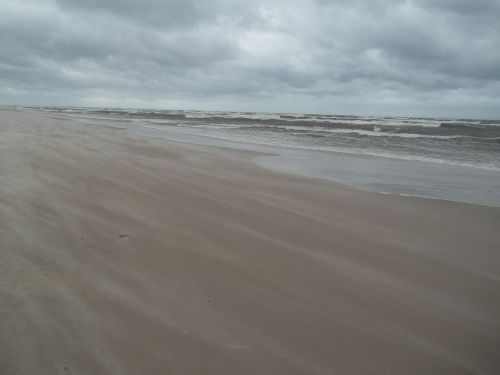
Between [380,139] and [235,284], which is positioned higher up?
[380,139]

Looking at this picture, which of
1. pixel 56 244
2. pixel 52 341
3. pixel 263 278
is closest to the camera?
pixel 52 341

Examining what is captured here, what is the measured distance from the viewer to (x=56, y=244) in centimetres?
336

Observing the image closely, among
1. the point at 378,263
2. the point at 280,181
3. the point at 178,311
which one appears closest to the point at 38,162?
the point at 280,181

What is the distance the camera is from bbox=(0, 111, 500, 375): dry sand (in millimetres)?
2131

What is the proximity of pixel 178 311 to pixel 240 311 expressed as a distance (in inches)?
19.3

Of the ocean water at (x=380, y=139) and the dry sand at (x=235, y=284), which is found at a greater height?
the ocean water at (x=380, y=139)

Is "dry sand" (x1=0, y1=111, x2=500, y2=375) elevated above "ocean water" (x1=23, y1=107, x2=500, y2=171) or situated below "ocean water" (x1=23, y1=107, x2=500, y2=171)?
below

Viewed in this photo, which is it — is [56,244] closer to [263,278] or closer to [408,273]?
[263,278]

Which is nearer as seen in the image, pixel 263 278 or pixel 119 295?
pixel 119 295

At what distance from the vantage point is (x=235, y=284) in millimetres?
2982

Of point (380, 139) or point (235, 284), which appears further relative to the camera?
point (380, 139)

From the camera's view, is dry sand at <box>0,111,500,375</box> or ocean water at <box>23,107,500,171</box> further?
ocean water at <box>23,107,500,171</box>

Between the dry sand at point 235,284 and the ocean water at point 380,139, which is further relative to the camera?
the ocean water at point 380,139

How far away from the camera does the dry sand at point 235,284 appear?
2.13 metres
